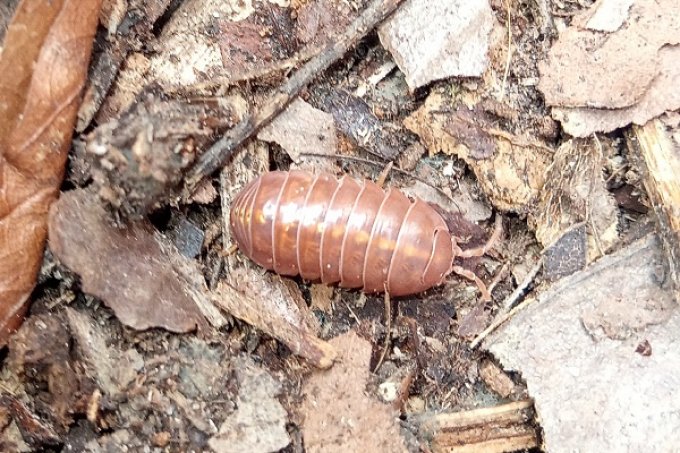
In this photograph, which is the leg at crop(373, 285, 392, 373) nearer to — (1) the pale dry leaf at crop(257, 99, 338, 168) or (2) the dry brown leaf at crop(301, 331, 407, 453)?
(2) the dry brown leaf at crop(301, 331, 407, 453)

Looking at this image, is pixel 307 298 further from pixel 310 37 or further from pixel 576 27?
pixel 576 27

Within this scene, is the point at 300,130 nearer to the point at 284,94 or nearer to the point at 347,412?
the point at 284,94

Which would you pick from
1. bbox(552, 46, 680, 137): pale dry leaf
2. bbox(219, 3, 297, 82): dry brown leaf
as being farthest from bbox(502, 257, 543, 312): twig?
bbox(219, 3, 297, 82): dry brown leaf

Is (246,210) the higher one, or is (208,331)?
(246,210)

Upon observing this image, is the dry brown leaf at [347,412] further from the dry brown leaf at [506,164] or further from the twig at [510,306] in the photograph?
the dry brown leaf at [506,164]

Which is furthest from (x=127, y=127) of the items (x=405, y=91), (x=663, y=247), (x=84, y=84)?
(x=663, y=247)
